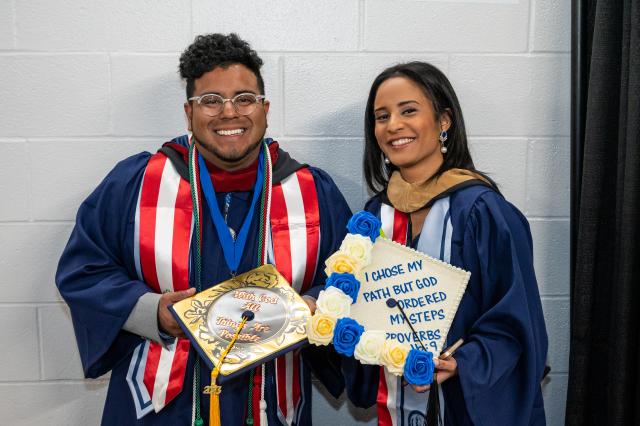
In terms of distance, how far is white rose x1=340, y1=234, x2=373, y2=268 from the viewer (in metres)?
1.47

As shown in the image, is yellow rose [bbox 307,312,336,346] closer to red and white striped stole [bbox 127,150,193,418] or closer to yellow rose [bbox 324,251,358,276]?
yellow rose [bbox 324,251,358,276]

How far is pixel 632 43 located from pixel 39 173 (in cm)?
192

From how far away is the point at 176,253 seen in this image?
5.42 feet

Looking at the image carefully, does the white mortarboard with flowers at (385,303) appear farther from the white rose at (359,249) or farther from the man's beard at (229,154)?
the man's beard at (229,154)

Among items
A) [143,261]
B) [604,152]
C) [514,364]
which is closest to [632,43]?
[604,152]

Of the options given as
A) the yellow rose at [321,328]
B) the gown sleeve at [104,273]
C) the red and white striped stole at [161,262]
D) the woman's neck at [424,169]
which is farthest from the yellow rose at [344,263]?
the gown sleeve at [104,273]

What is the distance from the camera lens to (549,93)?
81.8 inches

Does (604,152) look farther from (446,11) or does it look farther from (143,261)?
(143,261)

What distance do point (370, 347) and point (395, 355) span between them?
65mm

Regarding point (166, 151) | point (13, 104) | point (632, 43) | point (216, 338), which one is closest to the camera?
point (216, 338)

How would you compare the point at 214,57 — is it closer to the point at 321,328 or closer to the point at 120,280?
the point at 120,280

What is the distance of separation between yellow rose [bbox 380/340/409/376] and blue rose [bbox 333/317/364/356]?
7cm

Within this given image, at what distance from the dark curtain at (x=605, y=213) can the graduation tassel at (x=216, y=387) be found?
1092 mm

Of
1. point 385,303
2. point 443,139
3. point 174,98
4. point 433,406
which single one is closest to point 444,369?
point 433,406
